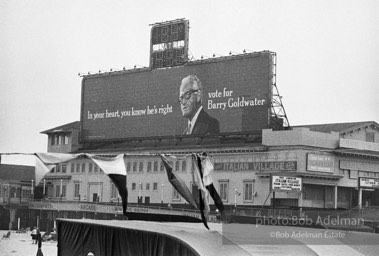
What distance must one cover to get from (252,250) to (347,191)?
6099cm

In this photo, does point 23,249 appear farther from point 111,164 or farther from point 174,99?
point 111,164

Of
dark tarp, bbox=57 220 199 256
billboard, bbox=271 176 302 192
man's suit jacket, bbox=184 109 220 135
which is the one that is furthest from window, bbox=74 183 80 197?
dark tarp, bbox=57 220 199 256

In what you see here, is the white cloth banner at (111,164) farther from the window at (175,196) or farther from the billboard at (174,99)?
the window at (175,196)

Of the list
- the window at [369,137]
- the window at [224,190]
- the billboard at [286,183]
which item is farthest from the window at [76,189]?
the window at [369,137]

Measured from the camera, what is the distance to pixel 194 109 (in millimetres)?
75500

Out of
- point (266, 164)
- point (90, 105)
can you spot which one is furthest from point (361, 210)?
point (90, 105)

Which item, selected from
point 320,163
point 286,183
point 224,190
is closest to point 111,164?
point 286,183

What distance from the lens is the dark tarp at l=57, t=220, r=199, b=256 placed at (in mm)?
14562

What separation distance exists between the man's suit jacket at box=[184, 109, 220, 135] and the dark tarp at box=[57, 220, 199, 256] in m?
52.5

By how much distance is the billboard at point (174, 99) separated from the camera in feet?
231

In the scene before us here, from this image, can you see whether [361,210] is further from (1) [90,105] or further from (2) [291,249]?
(1) [90,105]

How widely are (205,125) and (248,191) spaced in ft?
27.6

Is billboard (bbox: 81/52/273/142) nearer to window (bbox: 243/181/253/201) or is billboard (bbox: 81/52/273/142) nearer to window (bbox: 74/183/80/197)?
window (bbox: 243/181/253/201)

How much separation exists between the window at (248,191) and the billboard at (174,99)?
5383 millimetres
